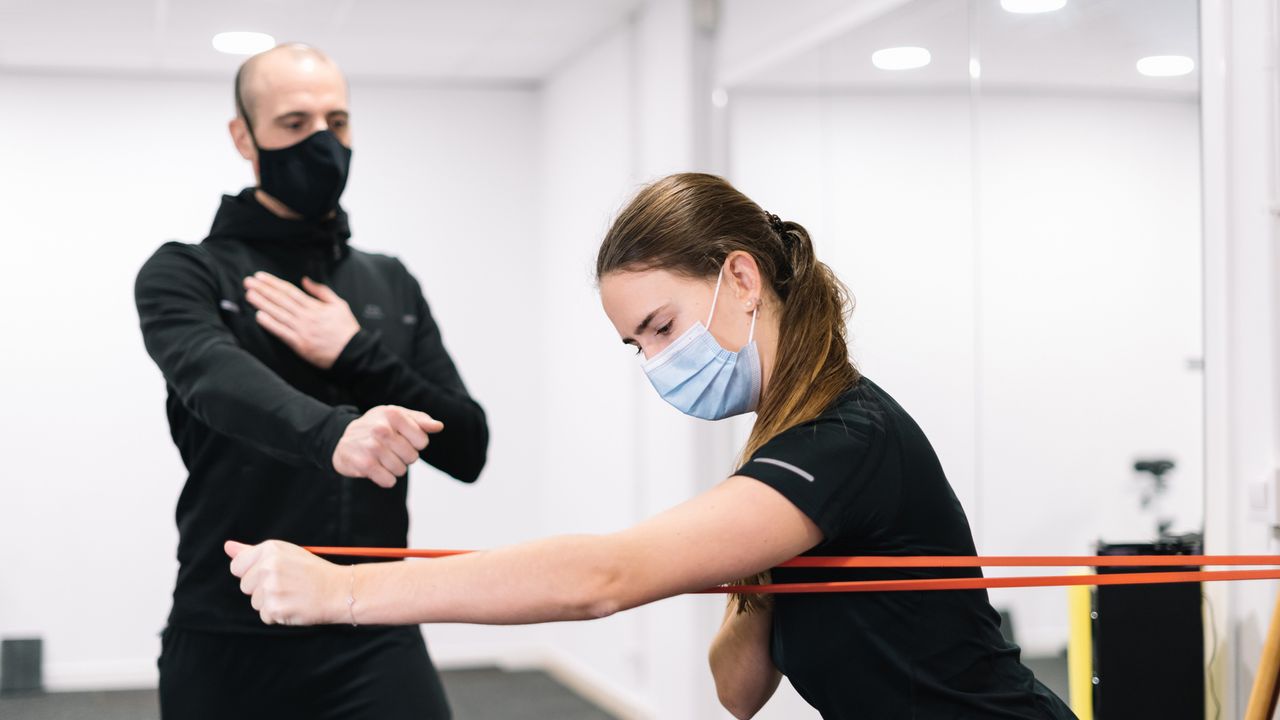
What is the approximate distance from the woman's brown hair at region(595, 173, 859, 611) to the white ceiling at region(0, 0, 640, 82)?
3.66m

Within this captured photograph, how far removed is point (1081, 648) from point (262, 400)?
1702 mm

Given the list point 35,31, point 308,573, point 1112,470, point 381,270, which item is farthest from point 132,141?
point 308,573

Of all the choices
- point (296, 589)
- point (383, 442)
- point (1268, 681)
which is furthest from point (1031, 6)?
point (296, 589)

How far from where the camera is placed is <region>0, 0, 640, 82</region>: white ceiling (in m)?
4.88

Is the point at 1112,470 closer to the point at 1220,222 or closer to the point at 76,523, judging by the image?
the point at 1220,222

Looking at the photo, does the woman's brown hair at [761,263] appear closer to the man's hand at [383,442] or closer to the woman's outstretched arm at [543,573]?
the woman's outstretched arm at [543,573]

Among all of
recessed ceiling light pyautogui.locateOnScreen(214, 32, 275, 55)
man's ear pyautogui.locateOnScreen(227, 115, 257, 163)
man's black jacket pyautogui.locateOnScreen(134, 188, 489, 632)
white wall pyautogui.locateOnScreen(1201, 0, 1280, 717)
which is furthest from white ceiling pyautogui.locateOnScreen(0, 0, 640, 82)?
man's black jacket pyautogui.locateOnScreen(134, 188, 489, 632)

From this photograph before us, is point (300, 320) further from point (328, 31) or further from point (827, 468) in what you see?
point (328, 31)

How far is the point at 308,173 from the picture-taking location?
6.72 ft

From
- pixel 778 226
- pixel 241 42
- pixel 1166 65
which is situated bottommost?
pixel 778 226

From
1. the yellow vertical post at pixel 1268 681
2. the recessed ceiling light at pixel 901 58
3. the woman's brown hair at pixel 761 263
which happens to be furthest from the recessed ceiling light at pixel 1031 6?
the woman's brown hair at pixel 761 263

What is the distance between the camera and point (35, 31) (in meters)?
5.07

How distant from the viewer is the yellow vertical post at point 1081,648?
249 centimetres

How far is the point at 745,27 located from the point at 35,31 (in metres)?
2.92
